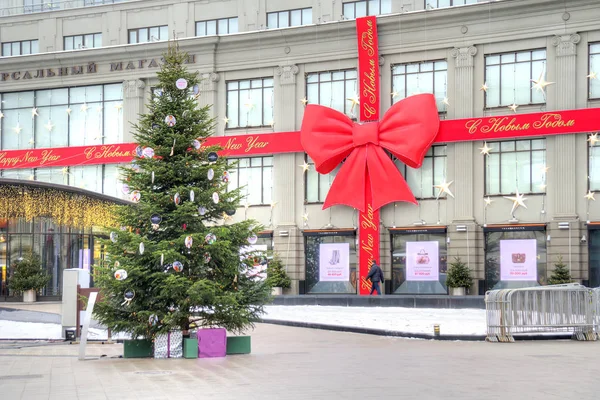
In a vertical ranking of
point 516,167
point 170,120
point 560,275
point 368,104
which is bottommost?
point 560,275

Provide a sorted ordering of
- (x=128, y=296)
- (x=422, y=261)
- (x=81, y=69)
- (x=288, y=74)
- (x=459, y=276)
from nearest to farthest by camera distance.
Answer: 1. (x=128, y=296)
2. (x=459, y=276)
3. (x=422, y=261)
4. (x=288, y=74)
5. (x=81, y=69)

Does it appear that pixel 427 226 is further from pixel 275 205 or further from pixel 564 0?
pixel 564 0

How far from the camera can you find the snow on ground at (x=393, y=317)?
26.5m

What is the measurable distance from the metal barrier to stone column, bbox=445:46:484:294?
1991 cm

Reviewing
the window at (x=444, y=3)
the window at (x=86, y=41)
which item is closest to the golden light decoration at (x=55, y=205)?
the window at (x=444, y=3)

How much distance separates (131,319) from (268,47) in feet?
102

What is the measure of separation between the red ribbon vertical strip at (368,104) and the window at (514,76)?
530cm

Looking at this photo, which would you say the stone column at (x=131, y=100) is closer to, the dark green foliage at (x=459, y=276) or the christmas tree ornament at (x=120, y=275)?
the dark green foliage at (x=459, y=276)

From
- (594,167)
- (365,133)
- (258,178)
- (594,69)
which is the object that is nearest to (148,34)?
(258,178)

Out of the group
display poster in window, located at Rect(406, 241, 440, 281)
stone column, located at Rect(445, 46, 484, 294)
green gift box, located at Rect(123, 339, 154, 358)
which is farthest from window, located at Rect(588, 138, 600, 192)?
green gift box, located at Rect(123, 339, 154, 358)

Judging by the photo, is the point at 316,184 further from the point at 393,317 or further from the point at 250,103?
the point at 393,317

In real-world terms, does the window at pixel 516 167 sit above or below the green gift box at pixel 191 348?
above

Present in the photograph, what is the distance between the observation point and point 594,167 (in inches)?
1660

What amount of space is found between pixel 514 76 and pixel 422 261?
9.42 m
